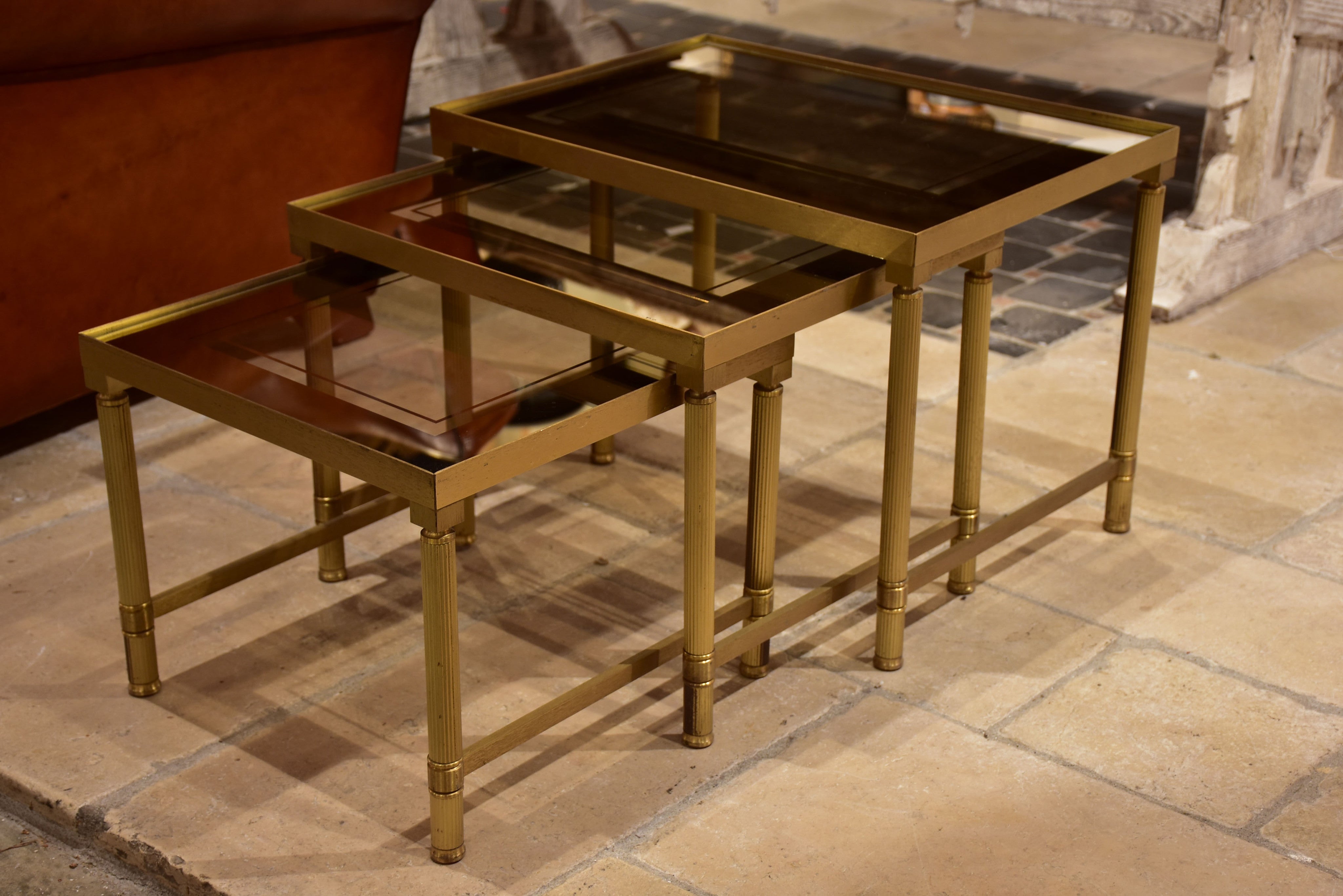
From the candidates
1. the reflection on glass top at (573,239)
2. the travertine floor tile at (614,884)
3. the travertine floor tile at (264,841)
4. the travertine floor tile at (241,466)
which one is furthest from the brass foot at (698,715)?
the travertine floor tile at (241,466)

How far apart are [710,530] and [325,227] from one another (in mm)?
825

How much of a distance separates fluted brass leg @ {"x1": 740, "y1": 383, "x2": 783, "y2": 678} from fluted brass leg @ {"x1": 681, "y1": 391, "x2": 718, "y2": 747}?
0.15m

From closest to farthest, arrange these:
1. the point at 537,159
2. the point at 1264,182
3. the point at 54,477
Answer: the point at 537,159
the point at 54,477
the point at 1264,182

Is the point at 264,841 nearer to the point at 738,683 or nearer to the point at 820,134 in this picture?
the point at 738,683

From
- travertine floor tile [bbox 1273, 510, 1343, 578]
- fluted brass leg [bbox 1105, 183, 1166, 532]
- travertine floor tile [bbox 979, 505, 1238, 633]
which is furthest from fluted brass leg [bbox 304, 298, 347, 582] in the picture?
travertine floor tile [bbox 1273, 510, 1343, 578]

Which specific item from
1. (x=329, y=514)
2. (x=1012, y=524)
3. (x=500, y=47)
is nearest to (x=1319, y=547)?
(x=1012, y=524)

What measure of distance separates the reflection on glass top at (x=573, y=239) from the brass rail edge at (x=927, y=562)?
21.5 inches

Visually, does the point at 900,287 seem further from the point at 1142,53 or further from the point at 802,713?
the point at 1142,53

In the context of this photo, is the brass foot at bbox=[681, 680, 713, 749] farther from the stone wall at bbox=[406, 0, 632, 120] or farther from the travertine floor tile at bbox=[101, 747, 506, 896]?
the stone wall at bbox=[406, 0, 632, 120]

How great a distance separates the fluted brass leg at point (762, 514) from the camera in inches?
101

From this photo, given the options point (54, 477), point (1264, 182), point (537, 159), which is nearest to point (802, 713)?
point (537, 159)

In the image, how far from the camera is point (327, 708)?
271 centimetres

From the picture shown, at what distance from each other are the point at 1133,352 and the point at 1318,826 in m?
0.98

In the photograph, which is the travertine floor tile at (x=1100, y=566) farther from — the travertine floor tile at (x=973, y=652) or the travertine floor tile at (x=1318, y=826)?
the travertine floor tile at (x=1318, y=826)
